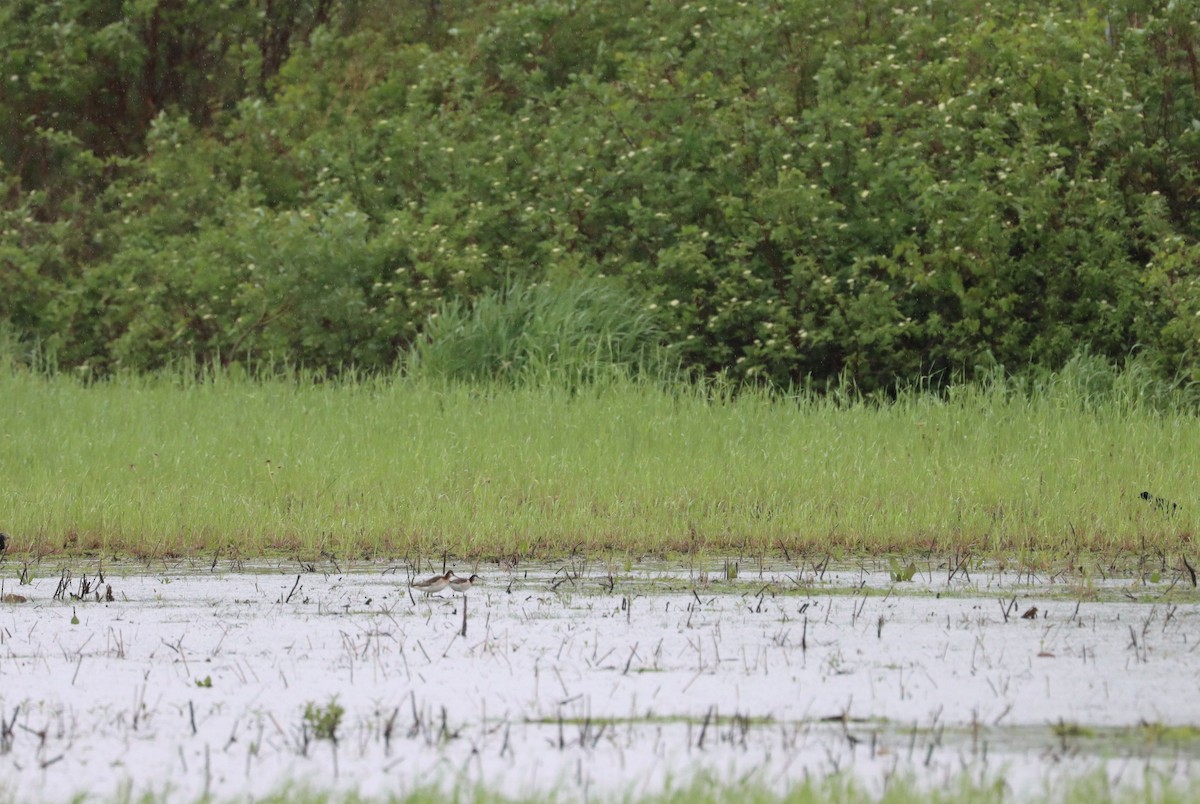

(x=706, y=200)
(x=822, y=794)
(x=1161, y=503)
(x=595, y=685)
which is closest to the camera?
(x=822, y=794)

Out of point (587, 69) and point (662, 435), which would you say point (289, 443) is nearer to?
point (662, 435)

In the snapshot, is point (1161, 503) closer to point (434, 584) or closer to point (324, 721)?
point (434, 584)

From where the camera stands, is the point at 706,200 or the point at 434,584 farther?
the point at 706,200

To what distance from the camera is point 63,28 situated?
74.8 feet

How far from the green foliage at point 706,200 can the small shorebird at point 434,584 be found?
296 inches

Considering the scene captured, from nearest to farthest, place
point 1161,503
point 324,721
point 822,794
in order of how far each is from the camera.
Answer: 1. point 822,794
2. point 324,721
3. point 1161,503

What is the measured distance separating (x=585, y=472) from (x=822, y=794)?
254 inches

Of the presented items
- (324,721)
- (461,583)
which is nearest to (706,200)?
(461,583)

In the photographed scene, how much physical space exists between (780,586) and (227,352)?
12.8 metres

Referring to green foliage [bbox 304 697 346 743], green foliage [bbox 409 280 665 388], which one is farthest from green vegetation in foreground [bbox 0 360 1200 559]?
green foliage [bbox 304 697 346 743]

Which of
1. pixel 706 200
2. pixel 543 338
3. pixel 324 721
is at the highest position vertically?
pixel 706 200

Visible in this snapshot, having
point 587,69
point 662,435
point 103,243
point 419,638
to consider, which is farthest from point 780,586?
point 103,243

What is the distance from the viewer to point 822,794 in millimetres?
3541

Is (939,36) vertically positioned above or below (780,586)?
above
